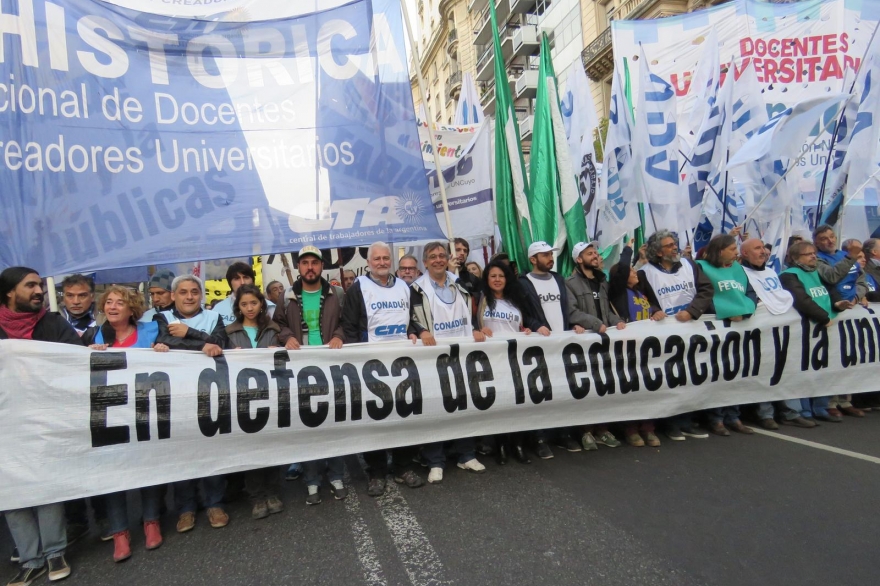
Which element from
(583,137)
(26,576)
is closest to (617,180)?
(583,137)

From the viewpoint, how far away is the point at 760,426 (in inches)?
186

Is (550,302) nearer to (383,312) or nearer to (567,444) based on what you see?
(567,444)

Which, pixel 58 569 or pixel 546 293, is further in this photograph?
pixel 546 293

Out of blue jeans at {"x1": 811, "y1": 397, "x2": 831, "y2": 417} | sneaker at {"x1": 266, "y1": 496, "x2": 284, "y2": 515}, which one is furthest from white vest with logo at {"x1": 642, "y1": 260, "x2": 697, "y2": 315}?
sneaker at {"x1": 266, "y1": 496, "x2": 284, "y2": 515}

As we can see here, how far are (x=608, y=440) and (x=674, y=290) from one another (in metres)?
1.48

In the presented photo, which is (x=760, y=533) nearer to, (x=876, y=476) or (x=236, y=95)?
(x=876, y=476)

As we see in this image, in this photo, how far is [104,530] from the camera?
337 cm

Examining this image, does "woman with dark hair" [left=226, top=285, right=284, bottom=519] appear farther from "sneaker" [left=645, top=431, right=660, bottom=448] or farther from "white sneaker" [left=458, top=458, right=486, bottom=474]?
"sneaker" [left=645, top=431, right=660, bottom=448]

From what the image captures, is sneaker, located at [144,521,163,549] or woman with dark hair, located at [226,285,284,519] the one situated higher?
woman with dark hair, located at [226,285,284,519]

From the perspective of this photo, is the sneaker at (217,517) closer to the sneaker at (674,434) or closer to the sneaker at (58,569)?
the sneaker at (58,569)

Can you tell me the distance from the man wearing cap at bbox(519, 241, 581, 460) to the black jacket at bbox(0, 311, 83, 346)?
3146 millimetres

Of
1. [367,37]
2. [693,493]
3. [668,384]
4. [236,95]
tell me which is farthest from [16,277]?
[668,384]

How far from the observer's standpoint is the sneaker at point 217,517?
323 cm

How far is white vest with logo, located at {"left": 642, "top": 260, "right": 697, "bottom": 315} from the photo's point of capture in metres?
4.77
